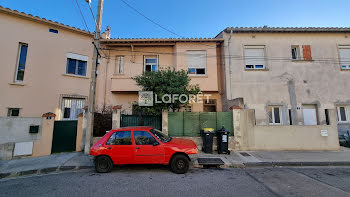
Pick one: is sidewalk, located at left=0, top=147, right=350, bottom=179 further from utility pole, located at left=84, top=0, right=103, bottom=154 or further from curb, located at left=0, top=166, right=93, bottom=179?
utility pole, located at left=84, top=0, right=103, bottom=154

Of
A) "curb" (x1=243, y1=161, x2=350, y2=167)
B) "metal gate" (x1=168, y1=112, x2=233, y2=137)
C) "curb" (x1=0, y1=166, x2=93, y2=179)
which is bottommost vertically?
"curb" (x1=0, y1=166, x2=93, y2=179)

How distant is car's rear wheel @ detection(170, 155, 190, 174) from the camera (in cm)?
452

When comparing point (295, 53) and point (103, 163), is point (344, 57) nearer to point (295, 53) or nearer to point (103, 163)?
point (295, 53)

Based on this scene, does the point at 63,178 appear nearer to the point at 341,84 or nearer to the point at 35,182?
the point at 35,182

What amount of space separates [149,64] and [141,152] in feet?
24.6

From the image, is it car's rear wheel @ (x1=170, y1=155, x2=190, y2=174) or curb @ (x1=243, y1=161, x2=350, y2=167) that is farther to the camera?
curb @ (x1=243, y1=161, x2=350, y2=167)

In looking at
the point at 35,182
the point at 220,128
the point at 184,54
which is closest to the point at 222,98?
the point at 220,128

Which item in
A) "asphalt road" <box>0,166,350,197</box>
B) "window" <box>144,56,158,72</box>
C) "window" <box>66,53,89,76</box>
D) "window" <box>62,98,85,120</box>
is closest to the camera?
"asphalt road" <box>0,166,350,197</box>

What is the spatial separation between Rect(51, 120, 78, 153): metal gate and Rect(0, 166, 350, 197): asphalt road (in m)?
2.31

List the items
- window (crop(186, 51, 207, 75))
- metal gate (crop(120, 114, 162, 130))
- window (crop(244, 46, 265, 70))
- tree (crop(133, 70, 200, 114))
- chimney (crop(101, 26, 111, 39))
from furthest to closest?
chimney (crop(101, 26, 111, 39)) < window (crop(186, 51, 207, 75)) < window (crop(244, 46, 265, 70)) < metal gate (crop(120, 114, 162, 130)) < tree (crop(133, 70, 200, 114))

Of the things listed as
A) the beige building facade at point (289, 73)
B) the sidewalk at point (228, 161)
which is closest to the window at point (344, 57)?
the beige building facade at point (289, 73)

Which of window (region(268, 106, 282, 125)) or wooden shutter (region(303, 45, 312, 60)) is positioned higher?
wooden shutter (region(303, 45, 312, 60))

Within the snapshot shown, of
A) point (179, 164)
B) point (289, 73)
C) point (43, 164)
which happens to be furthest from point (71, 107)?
point (289, 73)

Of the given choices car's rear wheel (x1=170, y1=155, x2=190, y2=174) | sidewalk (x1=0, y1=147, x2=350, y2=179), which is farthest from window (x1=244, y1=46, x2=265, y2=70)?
car's rear wheel (x1=170, y1=155, x2=190, y2=174)
